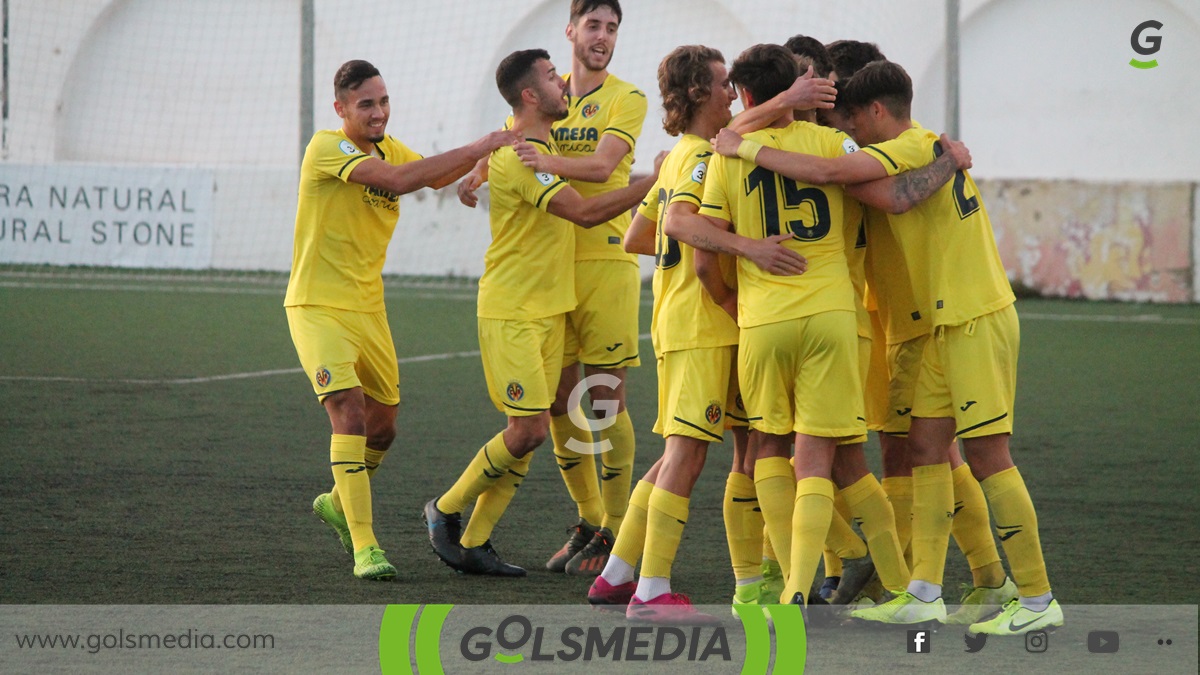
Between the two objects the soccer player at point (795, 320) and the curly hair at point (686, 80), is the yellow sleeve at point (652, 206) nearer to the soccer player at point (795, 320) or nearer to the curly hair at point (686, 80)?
the curly hair at point (686, 80)

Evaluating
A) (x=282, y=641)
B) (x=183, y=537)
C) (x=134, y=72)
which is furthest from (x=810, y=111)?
(x=134, y=72)

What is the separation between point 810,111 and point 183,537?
2850mm

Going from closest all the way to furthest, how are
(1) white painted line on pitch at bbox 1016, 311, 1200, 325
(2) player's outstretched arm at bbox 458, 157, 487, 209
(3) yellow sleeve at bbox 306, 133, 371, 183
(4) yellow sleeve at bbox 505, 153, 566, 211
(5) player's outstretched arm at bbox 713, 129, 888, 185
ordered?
(5) player's outstretched arm at bbox 713, 129, 888, 185
(4) yellow sleeve at bbox 505, 153, 566, 211
(3) yellow sleeve at bbox 306, 133, 371, 183
(2) player's outstretched arm at bbox 458, 157, 487, 209
(1) white painted line on pitch at bbox 1016, 311, 1200, 325

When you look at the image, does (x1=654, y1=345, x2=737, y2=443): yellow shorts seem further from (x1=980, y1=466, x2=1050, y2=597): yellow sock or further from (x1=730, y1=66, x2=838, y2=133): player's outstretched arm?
(x1=980, y1=466, x2=1050, y2=597): yellow sock

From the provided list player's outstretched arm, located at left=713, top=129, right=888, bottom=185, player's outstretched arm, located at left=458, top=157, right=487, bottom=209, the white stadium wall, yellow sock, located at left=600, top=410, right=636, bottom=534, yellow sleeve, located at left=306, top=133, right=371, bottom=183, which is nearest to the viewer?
player's outstretched arm, located at left=713, top=129, right=888, bottom=185

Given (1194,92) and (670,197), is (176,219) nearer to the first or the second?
(1194,92)

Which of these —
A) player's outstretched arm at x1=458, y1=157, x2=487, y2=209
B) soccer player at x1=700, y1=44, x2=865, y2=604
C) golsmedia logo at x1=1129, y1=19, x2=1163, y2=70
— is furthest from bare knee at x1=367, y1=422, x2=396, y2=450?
golsmedia logo at x1=1129, y1=19, x2=1163, y2=70

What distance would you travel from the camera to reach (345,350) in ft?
16.9

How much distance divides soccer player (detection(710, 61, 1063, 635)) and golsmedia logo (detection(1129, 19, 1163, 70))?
15716 mm

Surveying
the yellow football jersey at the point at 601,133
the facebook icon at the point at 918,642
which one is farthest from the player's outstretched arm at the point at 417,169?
the facebook icon at the point at 918,642

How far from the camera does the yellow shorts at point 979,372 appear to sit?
4215 mm

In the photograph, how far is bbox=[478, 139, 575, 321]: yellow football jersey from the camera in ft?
17.1

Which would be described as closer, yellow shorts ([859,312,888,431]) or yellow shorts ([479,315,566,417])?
yellow shorts ([859,312,888,431])

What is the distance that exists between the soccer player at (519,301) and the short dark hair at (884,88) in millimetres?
942
